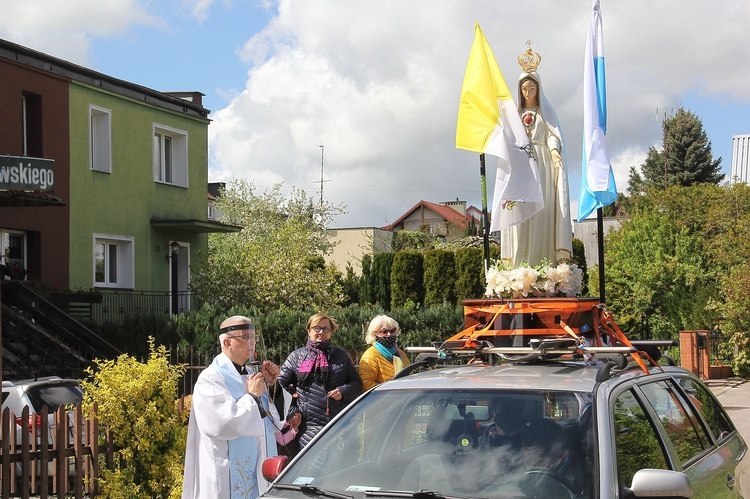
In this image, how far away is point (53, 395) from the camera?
11.6 metres

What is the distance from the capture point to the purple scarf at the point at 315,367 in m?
7.24

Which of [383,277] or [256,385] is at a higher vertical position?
[383,277]

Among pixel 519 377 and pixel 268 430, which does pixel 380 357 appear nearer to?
pixel 268 430

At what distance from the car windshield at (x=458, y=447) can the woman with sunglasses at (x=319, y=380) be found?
2305 millimetres

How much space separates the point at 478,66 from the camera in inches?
311

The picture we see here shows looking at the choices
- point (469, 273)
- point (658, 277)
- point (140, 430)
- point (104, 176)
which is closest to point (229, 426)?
point (140, 430)

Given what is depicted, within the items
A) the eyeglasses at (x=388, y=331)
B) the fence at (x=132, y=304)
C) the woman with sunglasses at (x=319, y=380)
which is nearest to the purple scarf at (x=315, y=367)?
the woman with sunglasses at (x=319, y=380)

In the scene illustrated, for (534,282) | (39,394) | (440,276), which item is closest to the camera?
(534,282)

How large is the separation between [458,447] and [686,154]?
5726 centimetres

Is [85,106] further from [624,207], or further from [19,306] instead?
[624,207]

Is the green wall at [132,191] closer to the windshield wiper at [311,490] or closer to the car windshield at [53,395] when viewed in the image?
the car windshield at [53,395]

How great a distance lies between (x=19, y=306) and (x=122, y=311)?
3.88 m

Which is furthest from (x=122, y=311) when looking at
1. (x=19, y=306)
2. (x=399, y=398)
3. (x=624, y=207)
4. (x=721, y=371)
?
(x=624, y=207)

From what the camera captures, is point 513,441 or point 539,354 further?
point 539,354
